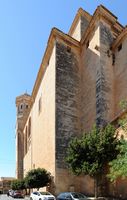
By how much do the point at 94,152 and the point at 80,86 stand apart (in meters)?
12.1

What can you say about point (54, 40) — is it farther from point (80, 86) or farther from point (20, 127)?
point (20, 127)

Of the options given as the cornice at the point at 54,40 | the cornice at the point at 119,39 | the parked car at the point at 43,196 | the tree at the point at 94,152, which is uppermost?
the cornice at the point at 54,40

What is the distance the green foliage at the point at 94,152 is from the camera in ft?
71.3

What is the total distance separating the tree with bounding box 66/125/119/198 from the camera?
21.7 metres

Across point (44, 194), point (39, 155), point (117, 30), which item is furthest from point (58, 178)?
point (117, 30)

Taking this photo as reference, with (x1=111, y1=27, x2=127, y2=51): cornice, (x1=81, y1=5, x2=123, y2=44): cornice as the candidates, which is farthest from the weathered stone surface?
(x1=111, y1=27, x2=127, y2=51): cornice

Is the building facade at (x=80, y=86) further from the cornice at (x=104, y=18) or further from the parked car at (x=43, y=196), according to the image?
the parked car at (x=43, y=196)

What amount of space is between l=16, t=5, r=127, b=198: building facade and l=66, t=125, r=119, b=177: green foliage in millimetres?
5356

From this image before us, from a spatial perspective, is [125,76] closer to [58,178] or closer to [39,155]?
[58,178]

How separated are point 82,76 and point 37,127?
11.2m

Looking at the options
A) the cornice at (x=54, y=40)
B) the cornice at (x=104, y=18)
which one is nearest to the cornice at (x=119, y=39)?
the cornice at (x=104, y=18)

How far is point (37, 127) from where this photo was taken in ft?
136

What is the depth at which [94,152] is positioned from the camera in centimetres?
2219

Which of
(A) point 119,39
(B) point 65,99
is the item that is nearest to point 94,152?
(B) point 65,99
